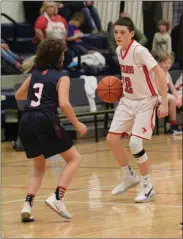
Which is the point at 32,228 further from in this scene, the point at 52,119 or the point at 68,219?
the point at 52,119

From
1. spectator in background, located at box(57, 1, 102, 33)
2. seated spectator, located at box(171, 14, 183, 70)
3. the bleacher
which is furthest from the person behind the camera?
seated spectator, located at box(171, 14, 183, 70)

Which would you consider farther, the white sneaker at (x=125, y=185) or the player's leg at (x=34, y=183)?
the white sneaker at (x=125, y=185)

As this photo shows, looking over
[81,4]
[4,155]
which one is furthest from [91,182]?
[81,4]

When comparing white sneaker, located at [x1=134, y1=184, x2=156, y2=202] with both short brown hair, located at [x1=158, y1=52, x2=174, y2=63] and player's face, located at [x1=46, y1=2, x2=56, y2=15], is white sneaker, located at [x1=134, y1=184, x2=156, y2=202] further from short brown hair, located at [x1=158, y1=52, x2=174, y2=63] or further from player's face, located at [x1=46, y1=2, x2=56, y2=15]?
player's face, located at [x1=46, y1=2, x2=56, y2=15]

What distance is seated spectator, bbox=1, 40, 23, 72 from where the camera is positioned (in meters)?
13.4

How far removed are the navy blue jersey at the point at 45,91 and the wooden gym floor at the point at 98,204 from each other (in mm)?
986

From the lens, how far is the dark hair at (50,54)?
643 centimetres

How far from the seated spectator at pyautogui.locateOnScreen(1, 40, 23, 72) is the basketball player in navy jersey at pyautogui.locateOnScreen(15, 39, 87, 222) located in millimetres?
7006

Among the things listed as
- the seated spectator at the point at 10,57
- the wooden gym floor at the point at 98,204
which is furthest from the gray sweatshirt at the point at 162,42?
the wooden gym floor at the point at 98,204

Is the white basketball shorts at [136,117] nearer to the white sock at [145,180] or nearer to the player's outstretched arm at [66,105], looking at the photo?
the white sock at [145,180]

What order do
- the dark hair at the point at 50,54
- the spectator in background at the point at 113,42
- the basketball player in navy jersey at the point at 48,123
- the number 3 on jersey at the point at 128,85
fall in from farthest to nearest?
the spectator in background at the point at 113,42 < the number 3 on jersey at the point at 128,85 < the dark hair at the point at 50,54 < the basketball player in navy jersey at the point at 48,123

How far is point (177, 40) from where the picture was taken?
16.6 meters

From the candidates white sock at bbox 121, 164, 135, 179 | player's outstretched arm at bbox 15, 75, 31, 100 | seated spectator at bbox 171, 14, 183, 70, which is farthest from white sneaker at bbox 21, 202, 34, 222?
seated spectator at bbox 171, 14, 183, 70

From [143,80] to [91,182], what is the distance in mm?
1678
